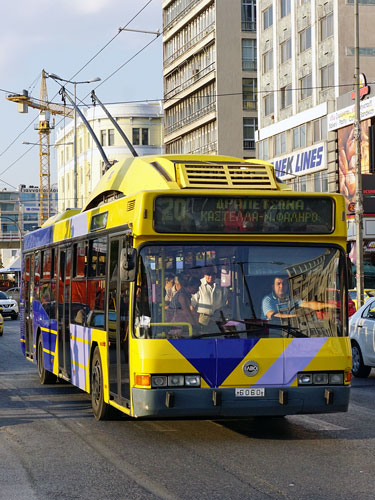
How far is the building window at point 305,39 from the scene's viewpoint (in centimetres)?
5547

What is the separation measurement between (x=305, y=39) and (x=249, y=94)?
19.4m

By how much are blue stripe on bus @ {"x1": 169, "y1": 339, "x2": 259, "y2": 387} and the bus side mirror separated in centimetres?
76

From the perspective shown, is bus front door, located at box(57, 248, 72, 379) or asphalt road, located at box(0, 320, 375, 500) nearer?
asphalt road, located at box(0, 320, 375, 500)

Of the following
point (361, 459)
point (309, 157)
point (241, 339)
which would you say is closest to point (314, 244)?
point (241, 339)

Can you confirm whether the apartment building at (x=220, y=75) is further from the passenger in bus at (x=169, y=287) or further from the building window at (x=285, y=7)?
the passenger in bus at (x=169, y=287)

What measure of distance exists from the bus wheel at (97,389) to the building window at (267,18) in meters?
51.4

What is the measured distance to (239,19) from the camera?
74.2m

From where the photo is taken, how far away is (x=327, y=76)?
53.2 metres

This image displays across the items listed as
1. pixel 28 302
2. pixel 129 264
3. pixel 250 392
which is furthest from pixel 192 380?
pixel 28 302

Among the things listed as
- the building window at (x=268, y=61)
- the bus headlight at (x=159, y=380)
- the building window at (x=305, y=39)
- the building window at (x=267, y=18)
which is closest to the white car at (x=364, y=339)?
the bus headlight at (x=159, y=380)

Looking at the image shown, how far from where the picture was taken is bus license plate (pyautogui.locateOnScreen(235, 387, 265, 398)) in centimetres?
1014

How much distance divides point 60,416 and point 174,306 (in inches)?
129

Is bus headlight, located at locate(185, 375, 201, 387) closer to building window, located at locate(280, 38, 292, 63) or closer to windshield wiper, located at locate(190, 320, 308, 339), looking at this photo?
windshield wiper, located at locate(190, 320, 308, 339)

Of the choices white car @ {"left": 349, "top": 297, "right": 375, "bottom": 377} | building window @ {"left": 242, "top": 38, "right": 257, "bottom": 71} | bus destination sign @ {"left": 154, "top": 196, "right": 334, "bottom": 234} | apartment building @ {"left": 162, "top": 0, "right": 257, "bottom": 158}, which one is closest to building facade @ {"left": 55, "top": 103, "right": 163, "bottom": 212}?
apartment building @ {"left": 162, "top": 0, "right": 257, "bottom": 158}
